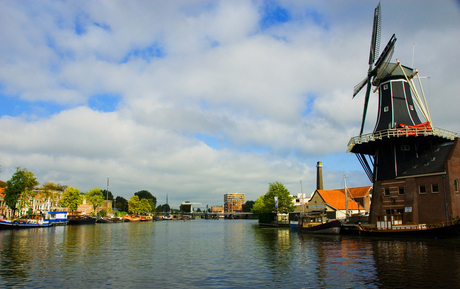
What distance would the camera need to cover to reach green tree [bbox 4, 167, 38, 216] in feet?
262

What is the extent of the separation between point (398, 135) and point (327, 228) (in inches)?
845

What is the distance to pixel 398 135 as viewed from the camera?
51.5 m

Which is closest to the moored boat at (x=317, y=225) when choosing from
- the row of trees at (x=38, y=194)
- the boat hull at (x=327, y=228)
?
the boat hull at (x=327, y=228)

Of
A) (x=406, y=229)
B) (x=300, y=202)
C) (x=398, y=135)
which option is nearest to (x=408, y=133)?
(x=398, y=135)

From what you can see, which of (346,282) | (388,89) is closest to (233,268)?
(346,282)

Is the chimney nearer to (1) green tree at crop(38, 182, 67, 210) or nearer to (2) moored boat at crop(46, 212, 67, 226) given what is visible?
(2) moored boat at crop(46, 212, 67, 226)

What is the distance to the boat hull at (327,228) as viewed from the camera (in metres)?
59.2

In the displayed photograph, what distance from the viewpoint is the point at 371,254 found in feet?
104

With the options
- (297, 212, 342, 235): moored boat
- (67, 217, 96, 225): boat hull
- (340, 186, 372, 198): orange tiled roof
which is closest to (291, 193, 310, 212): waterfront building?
(340, 186, 372, 198): orange tiled roof

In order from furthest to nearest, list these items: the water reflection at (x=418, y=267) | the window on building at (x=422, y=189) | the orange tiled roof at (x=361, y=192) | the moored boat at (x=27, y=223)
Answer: the orange tiled roof at (x=361, y=192) < the moored boat at (x=27, y=223) < the window on building at (x=422, y=189) < the water reflection at (x=418, y=267)

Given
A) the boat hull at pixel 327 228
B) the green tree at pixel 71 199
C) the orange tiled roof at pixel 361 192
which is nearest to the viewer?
the boat hull at pixel 327 228

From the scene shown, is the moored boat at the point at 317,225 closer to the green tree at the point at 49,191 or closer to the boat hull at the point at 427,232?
the boat hull at the point at 427,232

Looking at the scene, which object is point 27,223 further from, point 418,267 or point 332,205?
point 418,267

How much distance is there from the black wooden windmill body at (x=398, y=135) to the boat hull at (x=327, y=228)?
1078cm
